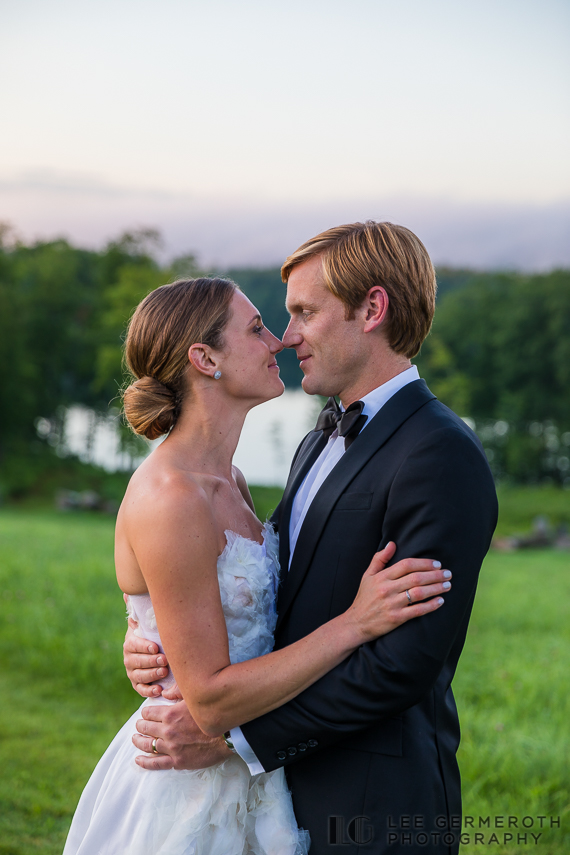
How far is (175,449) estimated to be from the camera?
2855mm

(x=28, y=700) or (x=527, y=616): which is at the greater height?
(x=28, y=700)

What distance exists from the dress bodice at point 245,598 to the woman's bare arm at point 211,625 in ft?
0.53

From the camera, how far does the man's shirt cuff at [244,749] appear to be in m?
2.50

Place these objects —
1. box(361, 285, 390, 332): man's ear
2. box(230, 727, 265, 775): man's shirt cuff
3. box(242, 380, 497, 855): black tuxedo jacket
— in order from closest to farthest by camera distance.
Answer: box(242, 380, 497, 855): black tuxedo jacket, box(230, 727, 265, 775): man's shirt cuff, box(361, 285, 390, 332): man's ear

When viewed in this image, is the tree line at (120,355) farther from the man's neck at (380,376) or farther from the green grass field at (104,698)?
the man's neck at (380,376)

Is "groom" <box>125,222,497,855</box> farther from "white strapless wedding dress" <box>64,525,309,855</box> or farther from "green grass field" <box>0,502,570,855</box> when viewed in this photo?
"green grass field" <box>0,502,570,855</box>

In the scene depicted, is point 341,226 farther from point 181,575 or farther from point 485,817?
point 485,817

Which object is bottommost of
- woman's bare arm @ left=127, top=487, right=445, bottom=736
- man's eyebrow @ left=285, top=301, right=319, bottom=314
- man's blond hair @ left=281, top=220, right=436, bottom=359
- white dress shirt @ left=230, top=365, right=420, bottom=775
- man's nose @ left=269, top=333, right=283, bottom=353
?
woman's bare arm @ left=127, top=487, right=445, bottom=736

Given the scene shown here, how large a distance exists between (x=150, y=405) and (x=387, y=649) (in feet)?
4.18

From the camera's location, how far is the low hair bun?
9.56 ft

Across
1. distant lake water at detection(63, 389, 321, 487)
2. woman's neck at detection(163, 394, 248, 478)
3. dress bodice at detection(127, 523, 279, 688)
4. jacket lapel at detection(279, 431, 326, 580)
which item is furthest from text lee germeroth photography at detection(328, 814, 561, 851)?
distant lake water at detection(63, 389, 321, 487)

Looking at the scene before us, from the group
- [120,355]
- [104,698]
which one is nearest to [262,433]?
[120,355]

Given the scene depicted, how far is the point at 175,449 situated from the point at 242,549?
45 centimetres

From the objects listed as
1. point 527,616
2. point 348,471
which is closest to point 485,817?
point 348,471
